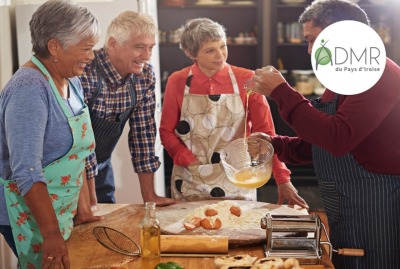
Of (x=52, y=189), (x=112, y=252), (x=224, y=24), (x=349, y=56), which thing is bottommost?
(x=112, y=252)

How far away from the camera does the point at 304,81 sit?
6586 millimetres

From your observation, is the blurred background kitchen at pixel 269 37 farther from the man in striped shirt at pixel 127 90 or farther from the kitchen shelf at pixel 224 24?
A: the man in striped shirt at pixel 127 90

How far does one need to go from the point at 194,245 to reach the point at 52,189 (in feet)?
1.68

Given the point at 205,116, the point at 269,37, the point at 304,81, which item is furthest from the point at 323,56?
the point at 269,37

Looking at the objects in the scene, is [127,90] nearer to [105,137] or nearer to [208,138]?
[105,137]

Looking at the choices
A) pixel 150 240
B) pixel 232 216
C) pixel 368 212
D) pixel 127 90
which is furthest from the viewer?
pixel 127 90

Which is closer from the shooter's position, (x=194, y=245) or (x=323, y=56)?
(x=194, y=245)

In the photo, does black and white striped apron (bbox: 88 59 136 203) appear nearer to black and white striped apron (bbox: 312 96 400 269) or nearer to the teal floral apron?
the teal floral apron

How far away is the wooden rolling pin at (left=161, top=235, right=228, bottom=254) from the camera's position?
2.22 metres

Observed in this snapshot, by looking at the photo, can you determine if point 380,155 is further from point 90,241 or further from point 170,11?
point 170,11

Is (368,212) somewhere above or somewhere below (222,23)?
below

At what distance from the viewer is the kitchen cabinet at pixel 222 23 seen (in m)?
6.57

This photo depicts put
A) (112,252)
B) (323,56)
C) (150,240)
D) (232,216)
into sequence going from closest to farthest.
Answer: (150,240) < (112,252) < (232,216) < (323,56)

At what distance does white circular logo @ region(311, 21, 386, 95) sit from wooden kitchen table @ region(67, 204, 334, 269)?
0.73 m
